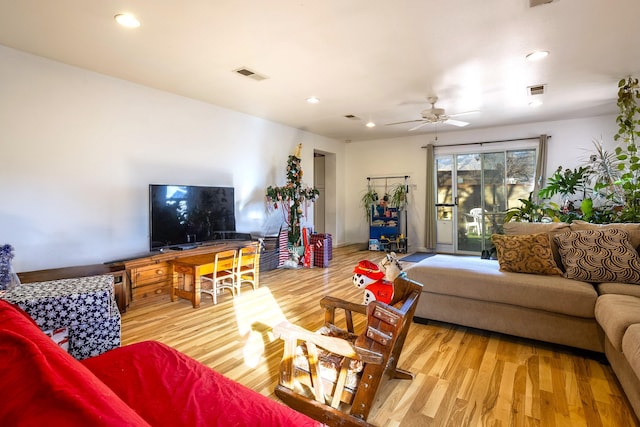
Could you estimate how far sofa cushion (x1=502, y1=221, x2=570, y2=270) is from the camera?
2996mm

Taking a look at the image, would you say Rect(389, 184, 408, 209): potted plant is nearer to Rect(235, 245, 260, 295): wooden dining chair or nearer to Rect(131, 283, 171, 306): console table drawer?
Rect(235, 245, 260, 295): wooden dining chair

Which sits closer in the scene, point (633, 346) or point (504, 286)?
point (633, 346)

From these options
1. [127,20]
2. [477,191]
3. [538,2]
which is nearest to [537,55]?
[538,2]

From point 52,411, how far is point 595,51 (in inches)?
180

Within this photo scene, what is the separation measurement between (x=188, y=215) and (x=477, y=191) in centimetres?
583

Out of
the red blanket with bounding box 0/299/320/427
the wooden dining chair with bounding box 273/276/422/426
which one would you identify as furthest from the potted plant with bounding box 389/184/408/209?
the red blanket with bounding box 0/299/320/427

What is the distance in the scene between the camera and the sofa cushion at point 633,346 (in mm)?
1588

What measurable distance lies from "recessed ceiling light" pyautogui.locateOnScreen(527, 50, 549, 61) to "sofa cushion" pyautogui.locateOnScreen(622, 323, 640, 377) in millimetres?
2644

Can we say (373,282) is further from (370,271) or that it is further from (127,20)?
(127,20)

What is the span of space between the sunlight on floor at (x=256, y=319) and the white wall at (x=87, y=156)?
62.2 inches

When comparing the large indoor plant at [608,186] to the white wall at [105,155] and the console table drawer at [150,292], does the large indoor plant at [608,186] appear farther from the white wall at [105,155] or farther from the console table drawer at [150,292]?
the console table drawer at [150,292]

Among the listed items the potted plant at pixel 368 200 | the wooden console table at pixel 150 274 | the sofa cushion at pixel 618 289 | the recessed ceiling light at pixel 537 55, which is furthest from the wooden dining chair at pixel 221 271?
the potted plant at pixel 368 200

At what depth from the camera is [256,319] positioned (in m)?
3.31

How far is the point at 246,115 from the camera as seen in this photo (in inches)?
218
